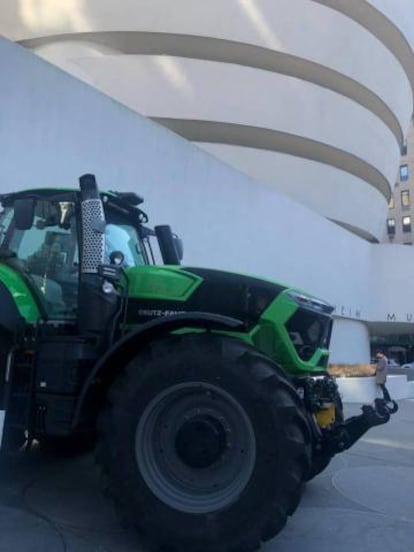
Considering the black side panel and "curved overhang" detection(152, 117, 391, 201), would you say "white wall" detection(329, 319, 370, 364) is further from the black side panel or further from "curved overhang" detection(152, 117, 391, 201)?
the black side panel

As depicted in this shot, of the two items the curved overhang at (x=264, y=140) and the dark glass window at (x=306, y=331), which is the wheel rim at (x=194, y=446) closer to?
the dark glass window at (x=306, y=331)

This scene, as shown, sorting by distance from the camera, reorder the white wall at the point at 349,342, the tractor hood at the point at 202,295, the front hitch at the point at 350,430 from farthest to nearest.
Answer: the white wall at the point at 349,342 < the tractor hood at the point at 202,295 < the front hitch at the point at 350,430

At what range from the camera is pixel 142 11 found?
78.2 feet

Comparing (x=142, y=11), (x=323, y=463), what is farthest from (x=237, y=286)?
(x=142, y=11)

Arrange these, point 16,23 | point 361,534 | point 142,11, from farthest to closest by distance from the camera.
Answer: point 16,23 < point 142,11 < point 361,534

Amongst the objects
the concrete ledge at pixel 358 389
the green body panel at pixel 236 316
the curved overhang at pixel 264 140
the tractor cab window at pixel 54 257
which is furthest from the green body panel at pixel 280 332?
the curved overhang at pixel 264 140

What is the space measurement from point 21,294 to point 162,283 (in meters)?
1.23

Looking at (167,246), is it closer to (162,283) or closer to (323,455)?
(162,283)

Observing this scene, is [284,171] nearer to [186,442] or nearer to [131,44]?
[131,44]

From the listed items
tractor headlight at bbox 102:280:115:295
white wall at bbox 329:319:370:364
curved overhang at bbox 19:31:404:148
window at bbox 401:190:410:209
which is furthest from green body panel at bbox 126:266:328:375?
window at bbox 401:190:410:209

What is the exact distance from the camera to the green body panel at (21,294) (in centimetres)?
451

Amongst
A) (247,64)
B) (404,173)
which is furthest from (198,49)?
(404,173)

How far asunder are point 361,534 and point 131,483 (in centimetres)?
201

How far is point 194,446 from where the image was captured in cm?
381
